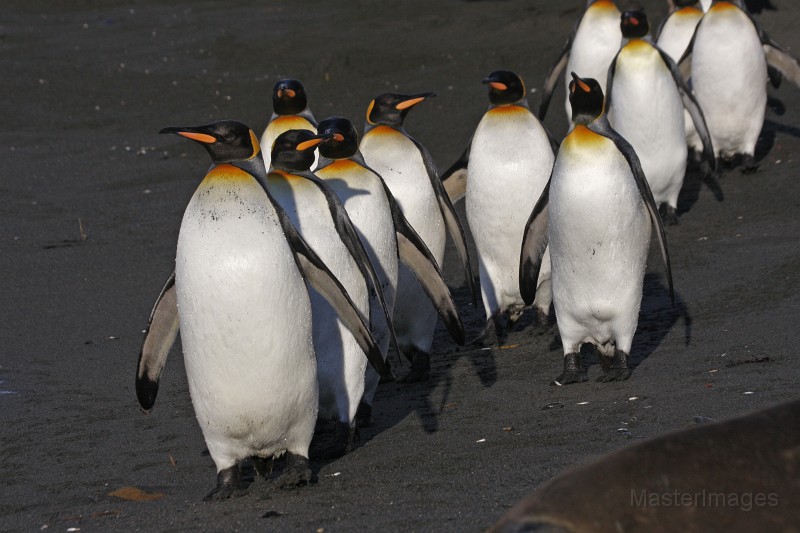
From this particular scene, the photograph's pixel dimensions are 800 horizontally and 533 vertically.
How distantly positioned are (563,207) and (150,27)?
11011 mm

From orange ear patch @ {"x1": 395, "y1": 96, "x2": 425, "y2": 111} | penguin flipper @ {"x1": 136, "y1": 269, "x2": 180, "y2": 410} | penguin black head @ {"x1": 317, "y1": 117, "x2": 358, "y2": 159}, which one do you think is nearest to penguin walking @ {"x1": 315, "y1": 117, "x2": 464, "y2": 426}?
penguin black head @ {"x1": 317, "y1": 117, "x2": 358, "y2": 159}

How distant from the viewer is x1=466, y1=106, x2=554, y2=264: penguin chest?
266 inches

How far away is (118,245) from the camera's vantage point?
8.46 meters

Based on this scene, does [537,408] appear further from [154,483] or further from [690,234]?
[690,234]

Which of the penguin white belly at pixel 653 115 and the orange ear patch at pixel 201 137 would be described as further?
the penguin white belly at pixel 653 115

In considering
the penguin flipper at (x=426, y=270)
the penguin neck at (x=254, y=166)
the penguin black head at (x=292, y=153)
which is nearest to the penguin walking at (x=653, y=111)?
the penguin flipper at (x=426, y=270)

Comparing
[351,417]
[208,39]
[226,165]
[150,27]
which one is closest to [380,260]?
[351,417]

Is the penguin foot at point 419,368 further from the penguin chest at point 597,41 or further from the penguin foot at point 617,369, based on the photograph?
the penguin chest at point 597,41

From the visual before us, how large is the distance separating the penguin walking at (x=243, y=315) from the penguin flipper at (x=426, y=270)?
3.39 ft

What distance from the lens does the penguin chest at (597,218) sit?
5547 mm

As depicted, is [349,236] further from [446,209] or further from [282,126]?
[282,126]

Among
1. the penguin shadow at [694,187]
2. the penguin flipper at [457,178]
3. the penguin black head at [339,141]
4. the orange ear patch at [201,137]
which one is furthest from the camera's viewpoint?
the penguin shadow at [694,187]

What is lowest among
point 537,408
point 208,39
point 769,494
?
point 537,408

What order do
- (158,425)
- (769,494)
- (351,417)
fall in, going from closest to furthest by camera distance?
(769,494)
(351,417)
(158,425)
